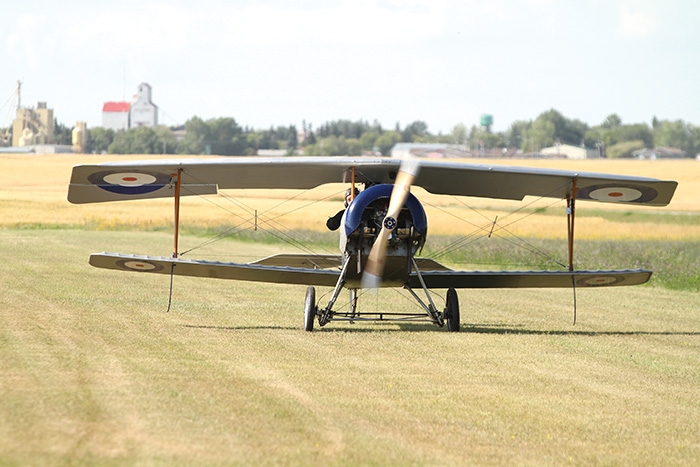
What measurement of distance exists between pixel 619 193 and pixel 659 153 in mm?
83427

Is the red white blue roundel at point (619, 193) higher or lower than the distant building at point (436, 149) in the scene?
higher

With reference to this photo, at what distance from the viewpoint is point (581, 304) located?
20.5 metres

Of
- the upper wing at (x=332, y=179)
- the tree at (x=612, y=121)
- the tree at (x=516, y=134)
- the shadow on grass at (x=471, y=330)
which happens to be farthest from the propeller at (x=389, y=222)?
the tree at (x=612, y=121)

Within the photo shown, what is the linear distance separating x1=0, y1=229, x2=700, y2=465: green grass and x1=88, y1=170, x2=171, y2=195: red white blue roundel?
1865mm

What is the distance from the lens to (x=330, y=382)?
1051 cm

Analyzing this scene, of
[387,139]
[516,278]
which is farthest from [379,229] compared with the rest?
[387,139]

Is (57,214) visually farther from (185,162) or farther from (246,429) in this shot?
(246,429)

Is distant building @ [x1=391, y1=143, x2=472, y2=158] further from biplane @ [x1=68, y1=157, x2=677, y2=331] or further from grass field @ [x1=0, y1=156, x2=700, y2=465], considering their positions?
biplane @ [x1=68, y1=157, x2=677, y2=331]

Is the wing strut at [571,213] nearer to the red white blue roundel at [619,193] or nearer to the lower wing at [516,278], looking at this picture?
the lower wing at [516,278]

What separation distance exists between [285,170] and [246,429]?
28.0 feet

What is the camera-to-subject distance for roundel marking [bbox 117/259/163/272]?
1532 centimetres

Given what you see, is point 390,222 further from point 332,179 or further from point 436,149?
point 436,149

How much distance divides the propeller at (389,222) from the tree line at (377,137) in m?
62.7

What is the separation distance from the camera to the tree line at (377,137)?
9050 cm
